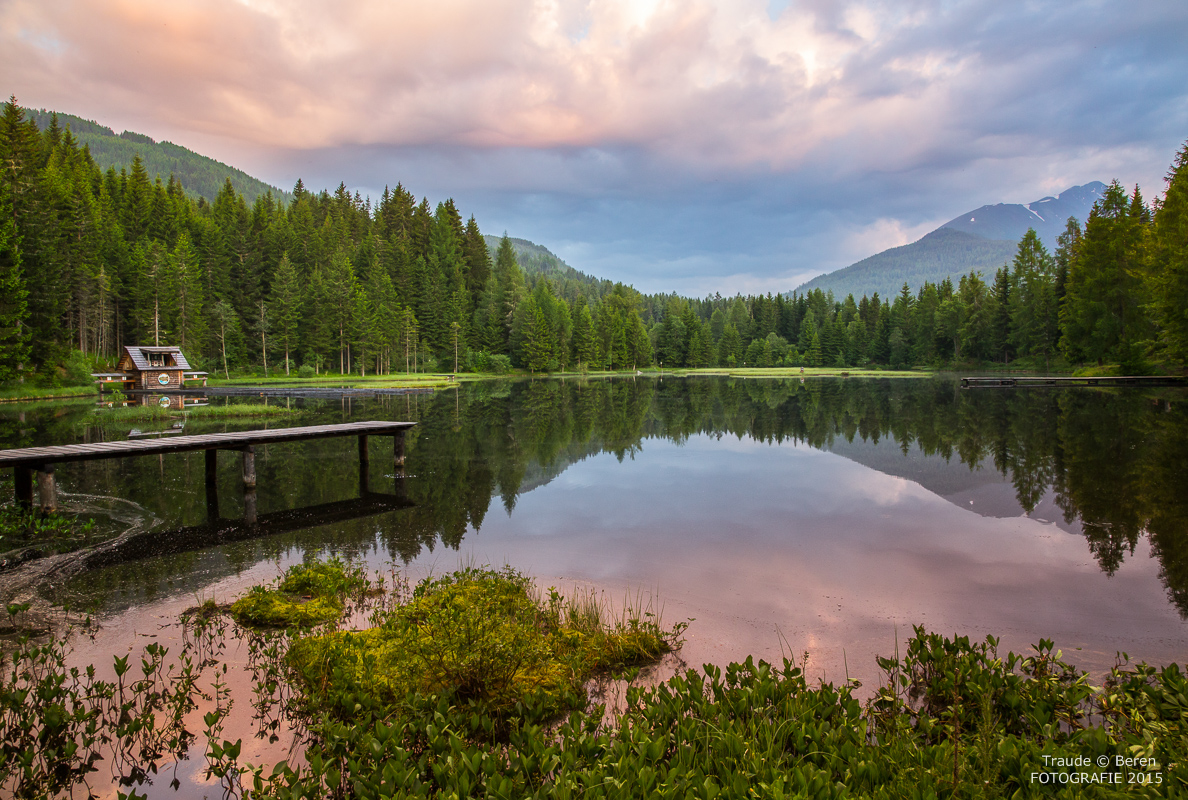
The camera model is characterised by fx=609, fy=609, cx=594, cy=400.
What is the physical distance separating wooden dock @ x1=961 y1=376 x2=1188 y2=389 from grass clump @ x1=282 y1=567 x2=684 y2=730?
57654 mm

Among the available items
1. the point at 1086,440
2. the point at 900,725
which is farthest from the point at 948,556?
the point at 1086,440

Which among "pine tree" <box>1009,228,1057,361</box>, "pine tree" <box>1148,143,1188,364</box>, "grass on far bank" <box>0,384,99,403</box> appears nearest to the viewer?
"pine tree" <box>1148,143,1188,364</box>

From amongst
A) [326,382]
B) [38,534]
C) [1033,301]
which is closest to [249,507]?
[38,534]

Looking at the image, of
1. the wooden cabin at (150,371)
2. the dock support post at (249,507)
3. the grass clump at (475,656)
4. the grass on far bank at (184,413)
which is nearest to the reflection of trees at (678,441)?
the dock support post at (249,507)

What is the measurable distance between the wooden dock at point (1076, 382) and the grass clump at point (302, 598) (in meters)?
58.4

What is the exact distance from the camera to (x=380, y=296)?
270ft

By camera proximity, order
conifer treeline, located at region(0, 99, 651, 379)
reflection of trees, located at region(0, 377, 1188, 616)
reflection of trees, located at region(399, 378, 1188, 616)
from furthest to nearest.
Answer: conifer treeline, located at region(0, 99, 651, 379), reflection of trees, located at region(399, 378, 1188, 616), reflection of trees, located at region(0, 377, 1188, 616)

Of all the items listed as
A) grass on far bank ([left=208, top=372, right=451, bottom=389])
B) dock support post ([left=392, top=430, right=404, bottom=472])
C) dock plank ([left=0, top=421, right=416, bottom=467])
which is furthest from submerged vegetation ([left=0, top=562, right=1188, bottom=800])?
grass on far bank ([left=208, top=372, right=451, bottom=389])

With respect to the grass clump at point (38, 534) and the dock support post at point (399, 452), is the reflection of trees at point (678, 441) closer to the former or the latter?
the dock support post at point (399, 452)

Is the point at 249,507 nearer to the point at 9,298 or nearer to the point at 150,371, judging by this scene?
the point at 9,298

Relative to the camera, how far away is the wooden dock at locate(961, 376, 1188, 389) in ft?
159

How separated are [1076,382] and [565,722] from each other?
65615 mm

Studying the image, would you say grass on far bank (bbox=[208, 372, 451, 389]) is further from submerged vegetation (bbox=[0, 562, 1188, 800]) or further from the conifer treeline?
submerged vegetation (bbox=[0, 562, 1188, 800])

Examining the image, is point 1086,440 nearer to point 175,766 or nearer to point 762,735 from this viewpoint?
point 762,735
